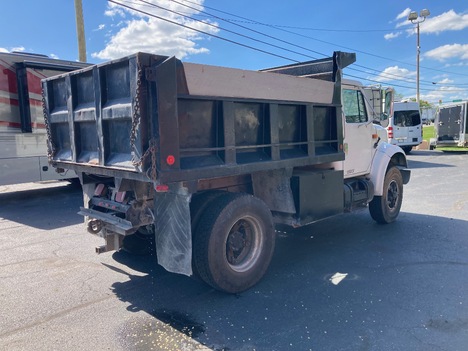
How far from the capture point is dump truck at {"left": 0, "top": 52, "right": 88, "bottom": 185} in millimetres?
9609

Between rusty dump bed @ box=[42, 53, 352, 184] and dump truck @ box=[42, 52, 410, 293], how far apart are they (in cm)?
1

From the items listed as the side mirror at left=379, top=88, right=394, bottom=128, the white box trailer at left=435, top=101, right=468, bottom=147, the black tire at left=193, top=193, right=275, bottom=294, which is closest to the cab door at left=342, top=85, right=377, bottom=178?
the side mirror at left=379, top=88, right=394, bottom=128

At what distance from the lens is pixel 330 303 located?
417 cm

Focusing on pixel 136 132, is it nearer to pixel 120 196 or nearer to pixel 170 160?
pixel 170 160

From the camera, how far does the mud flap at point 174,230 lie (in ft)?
13.2

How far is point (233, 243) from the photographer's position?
458 cm

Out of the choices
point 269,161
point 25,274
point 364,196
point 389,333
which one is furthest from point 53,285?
point 364,196

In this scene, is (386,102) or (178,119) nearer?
(178,119)

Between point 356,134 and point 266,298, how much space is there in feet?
11.8

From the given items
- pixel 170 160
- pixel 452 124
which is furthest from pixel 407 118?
pixel 170 160

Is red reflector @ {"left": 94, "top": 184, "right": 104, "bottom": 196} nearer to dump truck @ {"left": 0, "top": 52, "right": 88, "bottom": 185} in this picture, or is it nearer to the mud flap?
the mud flap

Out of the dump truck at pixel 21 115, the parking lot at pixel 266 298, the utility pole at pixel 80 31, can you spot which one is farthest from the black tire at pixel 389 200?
the utility pole at pixel 80 31

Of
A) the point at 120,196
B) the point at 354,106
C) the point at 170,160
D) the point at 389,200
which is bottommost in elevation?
the point at 389,200

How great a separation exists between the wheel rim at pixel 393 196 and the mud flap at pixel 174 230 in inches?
191
